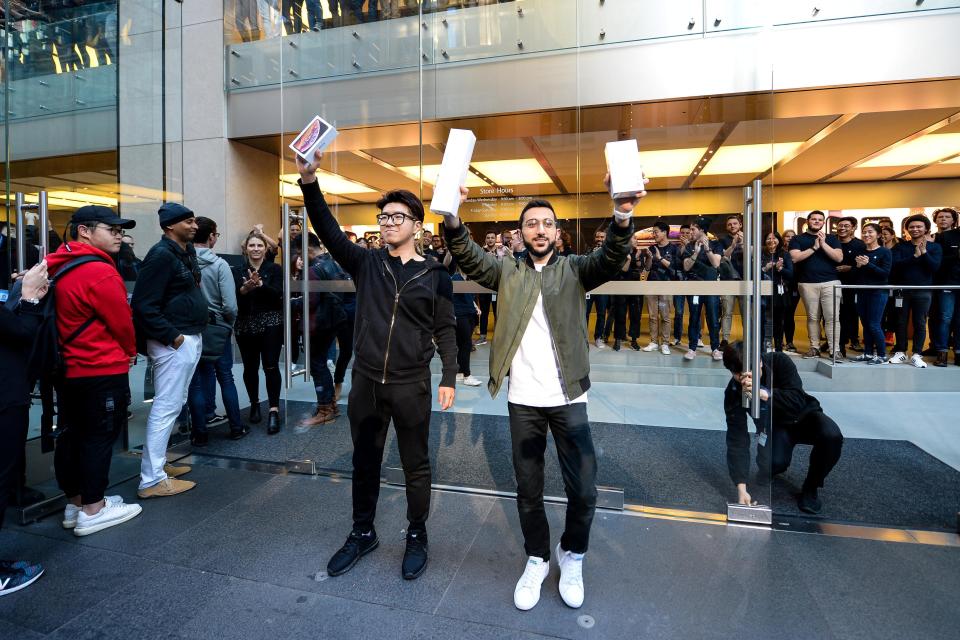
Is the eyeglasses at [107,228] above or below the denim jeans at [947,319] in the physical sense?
above

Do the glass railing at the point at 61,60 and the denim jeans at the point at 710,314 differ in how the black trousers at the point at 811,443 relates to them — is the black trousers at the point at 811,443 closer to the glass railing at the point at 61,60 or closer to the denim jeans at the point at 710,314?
the denim jeans at the point at 710,314

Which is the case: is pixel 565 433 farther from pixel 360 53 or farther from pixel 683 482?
pixel 360 53

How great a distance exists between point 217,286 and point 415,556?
289 centimetres

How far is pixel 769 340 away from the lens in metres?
2.77

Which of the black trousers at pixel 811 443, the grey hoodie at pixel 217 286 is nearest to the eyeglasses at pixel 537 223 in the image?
the black trousers at pixel 811 443

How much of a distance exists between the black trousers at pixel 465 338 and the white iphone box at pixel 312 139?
9.04 feet

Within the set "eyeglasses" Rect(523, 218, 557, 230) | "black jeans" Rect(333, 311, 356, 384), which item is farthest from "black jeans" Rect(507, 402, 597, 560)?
"black jeans" Rect(333, 311, 356, 384)

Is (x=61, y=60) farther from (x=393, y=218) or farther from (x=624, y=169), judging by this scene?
(x=624, y=169)

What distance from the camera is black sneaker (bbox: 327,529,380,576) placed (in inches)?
90.1

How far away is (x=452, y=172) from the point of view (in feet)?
5.95

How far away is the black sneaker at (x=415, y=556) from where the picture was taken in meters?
2.25

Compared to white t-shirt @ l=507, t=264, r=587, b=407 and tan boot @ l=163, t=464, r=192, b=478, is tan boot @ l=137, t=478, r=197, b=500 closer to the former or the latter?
tan boot @ l=163, t=464, r=192, b=478

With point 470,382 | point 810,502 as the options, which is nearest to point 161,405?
point 470,382

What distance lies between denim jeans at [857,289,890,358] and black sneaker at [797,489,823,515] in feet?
13.6
